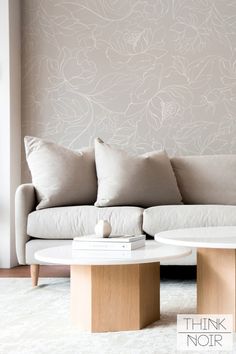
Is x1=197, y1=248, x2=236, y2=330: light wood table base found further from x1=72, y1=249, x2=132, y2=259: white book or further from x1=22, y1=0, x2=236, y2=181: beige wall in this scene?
Result: x1=22, y1=0, x2=236, y2=181: beige wall

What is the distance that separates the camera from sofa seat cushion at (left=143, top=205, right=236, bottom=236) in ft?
12.8

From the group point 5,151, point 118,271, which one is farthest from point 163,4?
point 118,271

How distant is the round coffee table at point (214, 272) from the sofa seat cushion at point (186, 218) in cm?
97

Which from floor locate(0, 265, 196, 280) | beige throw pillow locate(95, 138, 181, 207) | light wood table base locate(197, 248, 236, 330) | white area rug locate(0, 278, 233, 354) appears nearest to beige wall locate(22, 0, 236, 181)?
beige throw pillow locate(95, 138, 181, 207)

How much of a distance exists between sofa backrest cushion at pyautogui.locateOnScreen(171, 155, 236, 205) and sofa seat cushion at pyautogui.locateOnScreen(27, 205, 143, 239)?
26.9 inches

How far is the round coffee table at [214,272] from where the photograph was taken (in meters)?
2.76

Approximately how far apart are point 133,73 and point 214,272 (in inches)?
103

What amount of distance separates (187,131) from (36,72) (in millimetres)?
1303

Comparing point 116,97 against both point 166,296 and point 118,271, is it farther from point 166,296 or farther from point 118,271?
point 118,271

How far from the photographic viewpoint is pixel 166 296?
11.6 feet

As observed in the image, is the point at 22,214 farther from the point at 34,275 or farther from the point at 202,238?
the point at 202,238

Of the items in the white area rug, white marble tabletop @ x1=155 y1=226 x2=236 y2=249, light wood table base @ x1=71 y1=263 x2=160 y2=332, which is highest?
white marble tabletop @ x1=155 y1=226 x2=236 y2=249

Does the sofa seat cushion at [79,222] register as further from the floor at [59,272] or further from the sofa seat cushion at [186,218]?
the floor at [59,272]

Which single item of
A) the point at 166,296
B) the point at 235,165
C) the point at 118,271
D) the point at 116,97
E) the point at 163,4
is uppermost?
the point at 163,4
